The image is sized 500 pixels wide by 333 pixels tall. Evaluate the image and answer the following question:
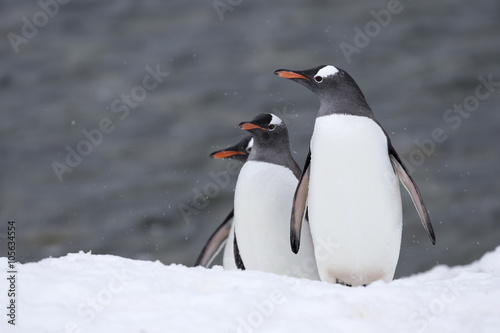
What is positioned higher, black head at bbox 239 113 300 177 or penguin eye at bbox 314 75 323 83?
penguin eye at bbox 314 75 323 83

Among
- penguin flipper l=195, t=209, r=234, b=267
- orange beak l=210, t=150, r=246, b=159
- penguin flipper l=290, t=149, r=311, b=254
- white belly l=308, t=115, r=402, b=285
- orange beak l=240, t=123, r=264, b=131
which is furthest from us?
penguin flipper l=195, t=209, r=234, b=267

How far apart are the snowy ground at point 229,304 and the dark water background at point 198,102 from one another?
1175 cm

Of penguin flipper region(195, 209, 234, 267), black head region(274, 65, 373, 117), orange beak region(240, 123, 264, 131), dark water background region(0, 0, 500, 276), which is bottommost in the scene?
dark water background region(0, 0, 500, 276)

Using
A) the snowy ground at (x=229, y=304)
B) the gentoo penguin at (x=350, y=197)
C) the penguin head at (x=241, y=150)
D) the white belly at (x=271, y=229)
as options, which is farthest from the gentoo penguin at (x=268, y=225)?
the snowy ground at (x=229, y=304)

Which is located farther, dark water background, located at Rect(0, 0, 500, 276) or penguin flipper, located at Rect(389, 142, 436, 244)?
dark water background, located at Rect(0, 0, 500, 276)

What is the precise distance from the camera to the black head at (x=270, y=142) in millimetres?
3441

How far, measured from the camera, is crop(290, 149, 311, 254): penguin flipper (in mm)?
3027

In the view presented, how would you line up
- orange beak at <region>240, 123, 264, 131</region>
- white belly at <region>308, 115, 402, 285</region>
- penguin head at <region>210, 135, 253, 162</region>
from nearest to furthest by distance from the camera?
white belly at <region>308, 115, 402, 285</region>
orange beak at <region>240, 123, 264, 131</region>
penguin head at <region>210, 135, 253, 162</region>

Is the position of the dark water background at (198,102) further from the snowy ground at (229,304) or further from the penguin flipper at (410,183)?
the snowy ground at (229,304)

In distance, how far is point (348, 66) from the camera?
1780 centimetres

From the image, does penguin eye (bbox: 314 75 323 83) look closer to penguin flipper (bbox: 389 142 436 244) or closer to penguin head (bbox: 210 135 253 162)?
penguin flipper (bbox: 389 142 436 244)

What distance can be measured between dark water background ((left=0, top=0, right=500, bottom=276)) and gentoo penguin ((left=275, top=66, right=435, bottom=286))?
10.9m

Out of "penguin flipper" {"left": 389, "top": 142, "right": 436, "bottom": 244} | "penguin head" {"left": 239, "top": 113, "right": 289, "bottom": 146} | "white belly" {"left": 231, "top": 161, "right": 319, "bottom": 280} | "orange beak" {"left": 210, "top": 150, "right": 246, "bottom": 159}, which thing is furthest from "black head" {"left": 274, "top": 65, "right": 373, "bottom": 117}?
"orange beak" {"left": 210, "top": 150, "right": 246, "bottom": 159}

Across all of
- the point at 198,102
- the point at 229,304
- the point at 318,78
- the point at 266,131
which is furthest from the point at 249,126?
the point at 198,102
